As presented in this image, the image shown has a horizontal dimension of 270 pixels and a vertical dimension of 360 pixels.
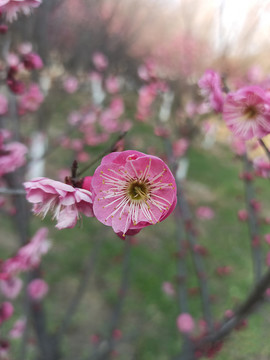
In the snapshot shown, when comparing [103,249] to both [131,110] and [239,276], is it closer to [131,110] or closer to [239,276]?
[239,276]

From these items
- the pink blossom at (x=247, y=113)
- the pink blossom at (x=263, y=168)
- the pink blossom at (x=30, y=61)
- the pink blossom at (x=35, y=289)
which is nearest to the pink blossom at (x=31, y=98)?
the pink blossom at (x=35, y=289)

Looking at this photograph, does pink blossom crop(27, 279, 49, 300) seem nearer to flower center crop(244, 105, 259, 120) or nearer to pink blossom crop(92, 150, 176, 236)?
pink blossom crop(92, 150, 176, 236)

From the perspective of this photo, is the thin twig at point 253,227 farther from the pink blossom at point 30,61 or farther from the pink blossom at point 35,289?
the pink blossom at point 35,289

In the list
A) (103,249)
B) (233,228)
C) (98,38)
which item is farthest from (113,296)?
(98,38)

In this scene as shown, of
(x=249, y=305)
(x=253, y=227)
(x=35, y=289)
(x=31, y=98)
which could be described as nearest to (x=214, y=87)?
(x=249, y=305)

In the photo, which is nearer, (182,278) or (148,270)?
(182,278)

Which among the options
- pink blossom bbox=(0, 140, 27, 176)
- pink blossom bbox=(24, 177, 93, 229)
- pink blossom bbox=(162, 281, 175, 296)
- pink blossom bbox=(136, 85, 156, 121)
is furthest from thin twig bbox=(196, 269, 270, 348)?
pink blossom bbox=(162, 281, 175, 296)
